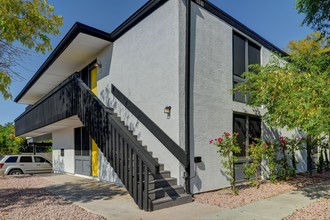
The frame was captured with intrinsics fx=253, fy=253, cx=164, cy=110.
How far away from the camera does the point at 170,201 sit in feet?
19.6

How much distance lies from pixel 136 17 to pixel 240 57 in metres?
4.07

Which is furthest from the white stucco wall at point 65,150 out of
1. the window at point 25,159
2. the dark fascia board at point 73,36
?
the dark fascia board at point 73,36

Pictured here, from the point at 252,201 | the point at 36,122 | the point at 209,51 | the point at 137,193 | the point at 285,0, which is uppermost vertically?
the point at 285,0

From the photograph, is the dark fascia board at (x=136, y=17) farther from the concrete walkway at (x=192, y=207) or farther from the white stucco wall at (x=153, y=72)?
the concrete walkway at (x=192, y=207)

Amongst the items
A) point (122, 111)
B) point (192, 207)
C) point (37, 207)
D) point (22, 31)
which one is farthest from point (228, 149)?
point (22, 31)

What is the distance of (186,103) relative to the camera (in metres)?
6.88

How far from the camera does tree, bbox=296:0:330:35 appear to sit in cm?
810

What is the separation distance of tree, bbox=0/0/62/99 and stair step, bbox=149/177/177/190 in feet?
14.1

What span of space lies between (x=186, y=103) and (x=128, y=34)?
3.84 metres

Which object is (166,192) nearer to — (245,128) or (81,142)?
(245,128)

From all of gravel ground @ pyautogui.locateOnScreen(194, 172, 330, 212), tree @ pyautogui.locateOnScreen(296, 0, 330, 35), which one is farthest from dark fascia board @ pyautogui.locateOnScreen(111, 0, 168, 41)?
gravel ground @ pyautogui.locateOnScreen(194, 172, 330, 212)

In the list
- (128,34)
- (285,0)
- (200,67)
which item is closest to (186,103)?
(200,67)

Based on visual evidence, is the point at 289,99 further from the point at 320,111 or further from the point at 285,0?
the point at 285,0

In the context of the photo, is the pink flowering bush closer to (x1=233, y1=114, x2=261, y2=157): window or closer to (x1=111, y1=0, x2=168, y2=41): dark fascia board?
(x1=233, y1=114, x2=261, y2=157): window
